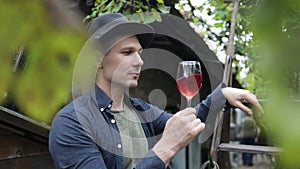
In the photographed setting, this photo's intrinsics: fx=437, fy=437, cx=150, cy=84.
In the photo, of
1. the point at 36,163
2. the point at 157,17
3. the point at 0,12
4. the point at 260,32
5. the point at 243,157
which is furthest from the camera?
the point at 243,157

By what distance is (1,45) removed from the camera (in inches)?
26.9

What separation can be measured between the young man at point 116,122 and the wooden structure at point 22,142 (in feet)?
1.88

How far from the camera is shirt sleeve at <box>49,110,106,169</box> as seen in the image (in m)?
1.46

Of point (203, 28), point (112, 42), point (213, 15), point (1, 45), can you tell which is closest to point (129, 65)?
point (112, 42)

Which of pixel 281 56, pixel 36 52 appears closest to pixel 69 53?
pixel 36 52

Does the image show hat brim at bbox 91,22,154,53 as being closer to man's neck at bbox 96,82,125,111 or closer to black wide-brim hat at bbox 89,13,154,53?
black wide-brim hat at bbox 89,13,154,53

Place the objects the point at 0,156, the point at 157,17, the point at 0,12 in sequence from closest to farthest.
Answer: the point at 0,12, the point at 0,156, the point at 157,17

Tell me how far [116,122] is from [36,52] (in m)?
0.92

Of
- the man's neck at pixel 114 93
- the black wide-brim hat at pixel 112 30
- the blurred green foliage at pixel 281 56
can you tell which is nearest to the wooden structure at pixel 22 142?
the man's neck at pixel 114 93

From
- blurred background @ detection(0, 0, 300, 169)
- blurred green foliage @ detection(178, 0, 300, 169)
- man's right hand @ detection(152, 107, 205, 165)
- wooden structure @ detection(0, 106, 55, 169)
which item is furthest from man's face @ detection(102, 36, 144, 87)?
blurred green foliage @ detection(178, 0, 300, 169)

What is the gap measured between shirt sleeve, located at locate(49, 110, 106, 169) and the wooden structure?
58 cm

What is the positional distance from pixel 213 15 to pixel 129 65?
2.12 metres

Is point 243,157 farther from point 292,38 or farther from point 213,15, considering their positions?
point 292,38

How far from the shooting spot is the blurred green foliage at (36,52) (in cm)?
68
